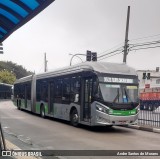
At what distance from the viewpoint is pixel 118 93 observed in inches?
675

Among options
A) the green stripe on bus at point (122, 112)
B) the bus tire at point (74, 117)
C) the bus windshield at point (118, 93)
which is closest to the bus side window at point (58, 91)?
the bus tire at point (74, 117)

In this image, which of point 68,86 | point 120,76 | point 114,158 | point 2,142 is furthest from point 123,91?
point 2,142

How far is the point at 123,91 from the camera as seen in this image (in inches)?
682

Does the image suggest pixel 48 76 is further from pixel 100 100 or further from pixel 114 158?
pixel 114 158

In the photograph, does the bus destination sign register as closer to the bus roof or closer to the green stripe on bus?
the bus roof

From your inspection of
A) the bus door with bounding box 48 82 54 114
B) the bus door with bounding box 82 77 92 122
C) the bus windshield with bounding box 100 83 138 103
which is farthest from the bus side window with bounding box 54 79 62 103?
the bus windshield with bounding box 100 83 138 103

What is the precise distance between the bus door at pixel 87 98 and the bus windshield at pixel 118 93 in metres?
0.88

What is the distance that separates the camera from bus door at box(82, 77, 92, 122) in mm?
17520

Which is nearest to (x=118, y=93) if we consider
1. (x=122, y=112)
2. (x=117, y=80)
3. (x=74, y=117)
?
(x=117, y=80)

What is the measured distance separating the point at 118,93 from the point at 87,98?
1517 mm

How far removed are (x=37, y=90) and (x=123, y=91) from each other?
10898 mm

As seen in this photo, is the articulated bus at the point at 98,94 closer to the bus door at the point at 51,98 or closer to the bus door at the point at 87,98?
the bus door at the point at 87,98

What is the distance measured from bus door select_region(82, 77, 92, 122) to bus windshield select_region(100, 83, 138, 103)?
0.88 metres

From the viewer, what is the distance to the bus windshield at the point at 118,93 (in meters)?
16.9
